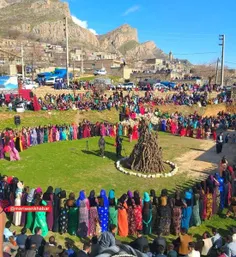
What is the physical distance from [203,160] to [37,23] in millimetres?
145930

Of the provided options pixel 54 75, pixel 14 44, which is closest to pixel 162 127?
pixel 54 75

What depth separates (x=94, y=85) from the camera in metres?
37.2

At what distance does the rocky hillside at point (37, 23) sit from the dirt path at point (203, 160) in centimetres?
11313

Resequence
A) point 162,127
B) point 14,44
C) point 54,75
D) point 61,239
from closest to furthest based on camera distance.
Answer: point 61,239
point 162,127
point 54,75
point 14,44

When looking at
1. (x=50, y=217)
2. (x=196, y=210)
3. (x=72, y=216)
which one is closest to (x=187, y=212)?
(x=196, y=210)

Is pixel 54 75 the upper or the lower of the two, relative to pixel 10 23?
lower

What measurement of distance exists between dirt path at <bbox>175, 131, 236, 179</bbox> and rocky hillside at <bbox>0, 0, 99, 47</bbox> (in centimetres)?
11313

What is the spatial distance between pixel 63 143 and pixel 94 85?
17.5 meters

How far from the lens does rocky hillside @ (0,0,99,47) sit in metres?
131

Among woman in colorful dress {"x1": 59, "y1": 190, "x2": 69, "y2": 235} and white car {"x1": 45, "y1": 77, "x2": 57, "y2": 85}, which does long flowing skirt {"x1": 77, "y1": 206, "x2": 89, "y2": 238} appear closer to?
woman in colorful dress {"x1": 59, "y1": 190, "x2": 69, "y2": 235}

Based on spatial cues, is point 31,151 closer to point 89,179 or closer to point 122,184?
point 89,179

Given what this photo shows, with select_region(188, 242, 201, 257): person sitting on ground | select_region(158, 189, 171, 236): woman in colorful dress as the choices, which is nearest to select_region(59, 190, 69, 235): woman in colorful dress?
select_region(158, 189, 171, 236): woman in colorful dress

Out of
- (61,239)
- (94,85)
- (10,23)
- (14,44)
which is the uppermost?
(10,23)

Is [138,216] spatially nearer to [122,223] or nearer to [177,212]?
[122,223]
